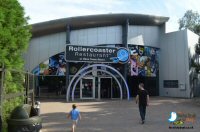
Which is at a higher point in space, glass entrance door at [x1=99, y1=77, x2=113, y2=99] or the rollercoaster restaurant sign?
the rollercoaster restaurant sign

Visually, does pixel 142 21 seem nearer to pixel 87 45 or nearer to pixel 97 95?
pixel 87 45

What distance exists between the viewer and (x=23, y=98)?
10688 mm

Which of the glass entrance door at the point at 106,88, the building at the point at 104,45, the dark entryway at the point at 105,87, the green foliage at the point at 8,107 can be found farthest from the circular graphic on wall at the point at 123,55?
the green foliage at the point at 8,107

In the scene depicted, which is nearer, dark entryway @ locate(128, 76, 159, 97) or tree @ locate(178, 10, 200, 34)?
dark entryway @ locate(128, 76, 159, 97)

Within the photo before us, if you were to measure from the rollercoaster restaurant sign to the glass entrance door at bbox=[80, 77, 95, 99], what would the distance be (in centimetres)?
190

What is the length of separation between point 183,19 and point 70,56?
127 feet

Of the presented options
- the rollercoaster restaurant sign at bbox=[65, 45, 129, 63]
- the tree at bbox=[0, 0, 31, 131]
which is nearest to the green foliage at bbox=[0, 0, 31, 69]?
the tree at bbox=[0, 0, 31, 131]

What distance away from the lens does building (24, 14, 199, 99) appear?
1182 inches

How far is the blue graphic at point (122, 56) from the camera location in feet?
97.2

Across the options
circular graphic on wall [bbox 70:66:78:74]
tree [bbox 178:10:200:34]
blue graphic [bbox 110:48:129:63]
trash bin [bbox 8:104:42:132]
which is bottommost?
trash bin [bbox 8:104:42:132]

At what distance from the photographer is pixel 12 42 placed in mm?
9672

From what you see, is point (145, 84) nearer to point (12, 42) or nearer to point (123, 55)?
point (123, 55)

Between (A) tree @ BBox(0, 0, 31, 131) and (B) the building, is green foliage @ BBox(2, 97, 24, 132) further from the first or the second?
(B) the building

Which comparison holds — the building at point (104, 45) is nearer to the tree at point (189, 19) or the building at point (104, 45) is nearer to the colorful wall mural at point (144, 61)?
the colorful wall mural at point (144, 61)
